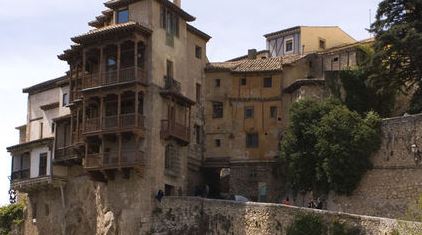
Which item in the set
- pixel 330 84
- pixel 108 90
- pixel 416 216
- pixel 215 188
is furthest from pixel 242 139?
pixel 416 216

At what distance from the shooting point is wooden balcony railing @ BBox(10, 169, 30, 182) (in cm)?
6371

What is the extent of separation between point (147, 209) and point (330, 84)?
48.3ft

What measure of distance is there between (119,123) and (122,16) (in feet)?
26.4

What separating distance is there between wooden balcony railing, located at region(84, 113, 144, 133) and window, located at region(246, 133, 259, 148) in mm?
10505

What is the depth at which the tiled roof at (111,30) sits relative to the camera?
2137 inches

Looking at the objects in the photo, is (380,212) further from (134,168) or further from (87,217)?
(87,217)

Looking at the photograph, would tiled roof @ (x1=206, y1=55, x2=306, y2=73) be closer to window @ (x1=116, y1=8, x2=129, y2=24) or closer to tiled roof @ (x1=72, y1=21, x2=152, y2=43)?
window @ (x1=116, y1=8, x2=129, y2=24)

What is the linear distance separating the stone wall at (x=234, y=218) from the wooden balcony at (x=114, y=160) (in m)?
3.05

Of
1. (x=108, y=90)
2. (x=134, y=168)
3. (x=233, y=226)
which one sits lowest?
(x=233, y=226)

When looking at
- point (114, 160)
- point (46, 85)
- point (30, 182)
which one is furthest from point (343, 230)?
point (46, 85)

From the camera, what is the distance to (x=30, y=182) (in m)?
62.2

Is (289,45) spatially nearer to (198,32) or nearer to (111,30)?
(198,32)

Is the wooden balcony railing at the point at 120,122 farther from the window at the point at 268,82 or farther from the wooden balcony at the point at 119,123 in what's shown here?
the window at the point at 268,82

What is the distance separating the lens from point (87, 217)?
58188 mm
